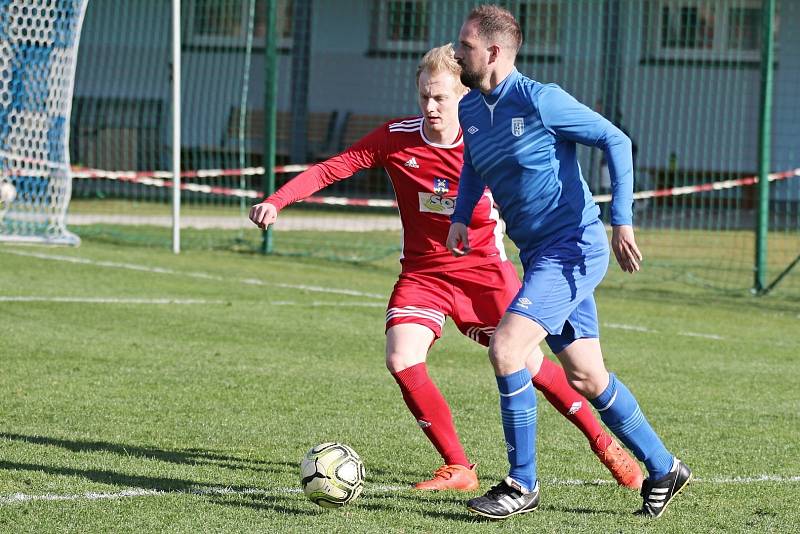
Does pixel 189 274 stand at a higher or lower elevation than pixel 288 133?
lower

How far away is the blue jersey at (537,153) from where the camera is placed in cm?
482

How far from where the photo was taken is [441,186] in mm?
5789

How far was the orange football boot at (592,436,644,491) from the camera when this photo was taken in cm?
538

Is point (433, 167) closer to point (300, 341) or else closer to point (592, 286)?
point (592, 286)

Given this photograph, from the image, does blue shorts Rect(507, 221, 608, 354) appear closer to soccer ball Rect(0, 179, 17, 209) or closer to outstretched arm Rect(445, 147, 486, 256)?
outstretched arm Rect(445, 147, 486, 256)

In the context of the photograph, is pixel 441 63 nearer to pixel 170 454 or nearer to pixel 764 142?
pixel 170 454

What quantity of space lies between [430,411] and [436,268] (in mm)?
668

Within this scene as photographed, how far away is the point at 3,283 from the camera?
11586 millimetres

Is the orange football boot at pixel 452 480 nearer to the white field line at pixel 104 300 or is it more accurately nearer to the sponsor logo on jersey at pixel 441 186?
the sponsor logo on jersey at pixel 441 186

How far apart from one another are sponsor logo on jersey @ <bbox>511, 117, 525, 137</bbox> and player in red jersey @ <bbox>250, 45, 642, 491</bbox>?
0.68 meters

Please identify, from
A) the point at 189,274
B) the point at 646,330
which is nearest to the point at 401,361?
the point at 646,330

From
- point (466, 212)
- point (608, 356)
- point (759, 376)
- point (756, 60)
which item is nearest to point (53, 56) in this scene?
point (608, 356)

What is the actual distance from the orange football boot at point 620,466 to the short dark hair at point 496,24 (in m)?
1.69

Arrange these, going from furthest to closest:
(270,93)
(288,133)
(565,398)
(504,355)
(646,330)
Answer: (288,133) → (270,93) → (646,330) → (565,398) → (504,355)
